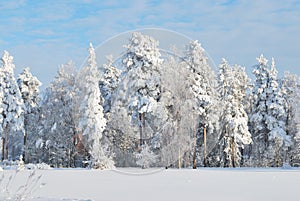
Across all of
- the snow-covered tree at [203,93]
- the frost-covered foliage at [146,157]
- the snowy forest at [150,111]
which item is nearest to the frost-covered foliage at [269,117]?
the snowy forest at [150,111]

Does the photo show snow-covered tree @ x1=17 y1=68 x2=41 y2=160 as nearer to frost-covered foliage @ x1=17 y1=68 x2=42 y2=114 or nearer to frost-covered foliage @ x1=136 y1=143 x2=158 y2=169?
frost-covered foliage @ x1=17 y1=68 x2=42 y2=114

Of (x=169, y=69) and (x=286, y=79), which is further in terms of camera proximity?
(x=286, y=79)

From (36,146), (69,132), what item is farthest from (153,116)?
(36,146)

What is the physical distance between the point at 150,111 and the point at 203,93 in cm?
914

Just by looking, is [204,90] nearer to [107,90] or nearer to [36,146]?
[107,90]

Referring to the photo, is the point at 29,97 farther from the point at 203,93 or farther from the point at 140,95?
the point at 140,95

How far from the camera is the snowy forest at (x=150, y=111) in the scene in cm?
2530

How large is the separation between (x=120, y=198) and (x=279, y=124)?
110 ft

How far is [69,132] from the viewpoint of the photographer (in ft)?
130

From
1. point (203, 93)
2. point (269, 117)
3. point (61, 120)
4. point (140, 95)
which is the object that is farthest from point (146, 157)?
point (269, 117)

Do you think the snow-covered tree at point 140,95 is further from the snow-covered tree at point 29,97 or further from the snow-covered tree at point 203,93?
the snow-covered tree at point 29,97

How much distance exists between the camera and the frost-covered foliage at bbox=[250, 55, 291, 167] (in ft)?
133

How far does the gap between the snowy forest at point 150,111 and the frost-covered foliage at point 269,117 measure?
0.35 feet

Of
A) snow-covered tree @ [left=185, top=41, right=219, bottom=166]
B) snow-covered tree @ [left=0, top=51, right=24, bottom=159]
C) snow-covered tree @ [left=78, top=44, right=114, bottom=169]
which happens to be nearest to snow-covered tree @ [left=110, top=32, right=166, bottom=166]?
snow-covered tree @ [left=185, top=41, right=219, bottom=166]
